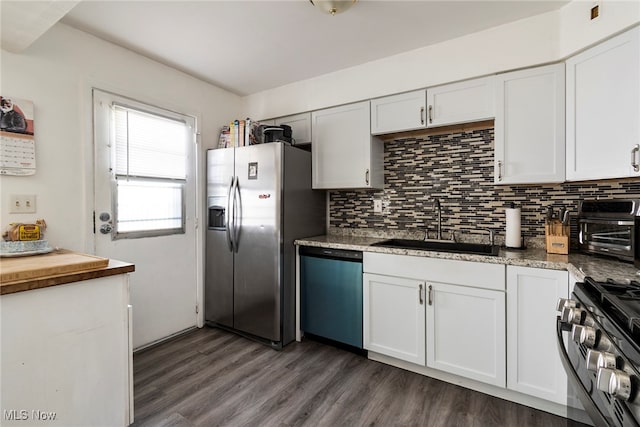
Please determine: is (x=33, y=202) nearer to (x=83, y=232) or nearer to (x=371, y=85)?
(x=83, y=232)

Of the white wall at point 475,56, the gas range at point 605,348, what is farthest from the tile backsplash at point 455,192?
the gas range at point 605,348

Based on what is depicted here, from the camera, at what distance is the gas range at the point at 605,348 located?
26.6 inches

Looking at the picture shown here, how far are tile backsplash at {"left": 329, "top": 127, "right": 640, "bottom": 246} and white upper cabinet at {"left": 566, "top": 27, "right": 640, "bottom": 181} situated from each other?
0.34 m

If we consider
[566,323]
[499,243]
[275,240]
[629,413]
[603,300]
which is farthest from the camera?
[275,240]

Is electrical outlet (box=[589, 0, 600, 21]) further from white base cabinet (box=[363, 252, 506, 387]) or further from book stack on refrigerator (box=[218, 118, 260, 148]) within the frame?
book stack on refrigerator (box=[218, 118, 260, 148])

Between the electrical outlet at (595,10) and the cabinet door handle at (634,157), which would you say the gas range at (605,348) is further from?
the electrical outlet at (595,10)

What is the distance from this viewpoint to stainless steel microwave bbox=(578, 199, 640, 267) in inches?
59.7

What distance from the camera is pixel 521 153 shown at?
1.98m

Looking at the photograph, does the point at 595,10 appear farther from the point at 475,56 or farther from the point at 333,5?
the point at 333,5

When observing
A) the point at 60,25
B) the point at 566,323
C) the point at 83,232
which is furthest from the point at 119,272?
the point at 566,323

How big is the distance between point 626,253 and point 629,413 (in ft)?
4.22

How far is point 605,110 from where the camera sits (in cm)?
166

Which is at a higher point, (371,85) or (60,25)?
(60,25)

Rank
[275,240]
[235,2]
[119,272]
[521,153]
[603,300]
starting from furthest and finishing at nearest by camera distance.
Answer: [275,240] → [521,153] → [235,2] → [119,272] → [603,300]
